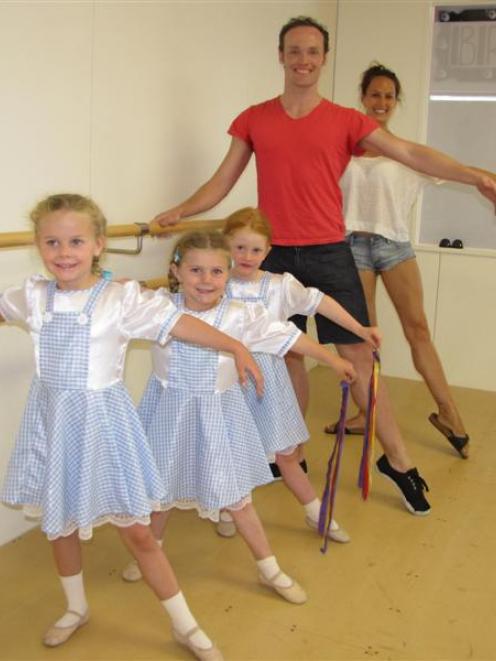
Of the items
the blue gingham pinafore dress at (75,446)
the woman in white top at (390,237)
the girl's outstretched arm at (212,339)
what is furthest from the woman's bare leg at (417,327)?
the blue gingham pinafore dress at (75,446)

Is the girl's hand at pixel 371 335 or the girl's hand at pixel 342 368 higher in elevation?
the girl's hand at pixel 371 335

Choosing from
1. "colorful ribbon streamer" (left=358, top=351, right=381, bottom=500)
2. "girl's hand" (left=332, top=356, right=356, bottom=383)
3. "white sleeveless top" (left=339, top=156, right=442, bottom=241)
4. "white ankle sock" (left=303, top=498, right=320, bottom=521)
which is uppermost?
"white sleeveless top" (left=339, top=156, right=442, bottom=241)

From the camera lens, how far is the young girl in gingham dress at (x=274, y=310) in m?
2.49

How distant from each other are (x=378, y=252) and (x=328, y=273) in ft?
2.64

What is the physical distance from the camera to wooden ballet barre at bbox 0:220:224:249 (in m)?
2.17

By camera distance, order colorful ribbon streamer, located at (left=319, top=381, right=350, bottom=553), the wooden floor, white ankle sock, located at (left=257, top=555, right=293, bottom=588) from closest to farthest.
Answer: the wooden floor
white ankle sock, located at (left=257, top=555, right=293, bottom=588)
colorful ribbon streamer, located at (left=319, top=381, right=350, bottom=553)

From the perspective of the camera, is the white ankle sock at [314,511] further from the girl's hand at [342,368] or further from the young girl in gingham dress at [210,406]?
the girl's hand at [342,368]

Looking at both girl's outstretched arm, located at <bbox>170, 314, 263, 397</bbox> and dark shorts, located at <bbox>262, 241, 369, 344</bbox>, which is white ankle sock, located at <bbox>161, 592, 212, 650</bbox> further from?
dark shorts, located at <bbox>262, 241, 369, 344</bbox>

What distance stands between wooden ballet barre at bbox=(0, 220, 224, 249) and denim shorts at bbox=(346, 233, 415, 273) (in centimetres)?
67

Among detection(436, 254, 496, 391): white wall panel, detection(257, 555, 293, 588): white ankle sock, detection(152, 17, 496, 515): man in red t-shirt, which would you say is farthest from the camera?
detection(436, 254, 496, 391): white wall panel

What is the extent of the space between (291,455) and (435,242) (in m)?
2.42

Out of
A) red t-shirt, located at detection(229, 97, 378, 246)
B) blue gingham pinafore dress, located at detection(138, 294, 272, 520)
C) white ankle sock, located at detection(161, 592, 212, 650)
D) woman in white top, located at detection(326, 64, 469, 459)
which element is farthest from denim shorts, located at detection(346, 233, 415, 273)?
white ankle sock, located at detection(161, 592, 212, 650)

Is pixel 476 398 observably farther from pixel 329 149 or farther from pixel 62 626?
pixel 62 626

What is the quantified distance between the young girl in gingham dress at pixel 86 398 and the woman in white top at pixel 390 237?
172 centimetres
